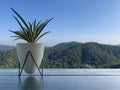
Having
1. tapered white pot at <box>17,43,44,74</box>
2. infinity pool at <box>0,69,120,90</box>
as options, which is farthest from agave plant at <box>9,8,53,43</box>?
infinity pool at <box>0,69,120,90</box>

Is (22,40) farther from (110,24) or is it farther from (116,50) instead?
(116,50)

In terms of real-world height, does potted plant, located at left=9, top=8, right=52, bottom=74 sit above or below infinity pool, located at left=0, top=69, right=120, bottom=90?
above

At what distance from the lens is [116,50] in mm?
23906

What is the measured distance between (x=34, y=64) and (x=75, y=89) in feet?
7.61

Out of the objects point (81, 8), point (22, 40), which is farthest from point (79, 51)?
point (22, 40)

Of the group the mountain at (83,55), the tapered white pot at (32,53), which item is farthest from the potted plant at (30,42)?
the mountain at (83,55)

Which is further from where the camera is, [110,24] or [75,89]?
[110,24]

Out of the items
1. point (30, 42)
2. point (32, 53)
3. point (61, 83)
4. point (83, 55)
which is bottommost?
point (83, 55)

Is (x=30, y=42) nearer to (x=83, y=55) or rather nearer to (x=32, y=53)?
(x=32, y=53)

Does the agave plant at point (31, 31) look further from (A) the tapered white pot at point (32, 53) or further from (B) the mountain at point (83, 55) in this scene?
(B) the mountain at point (83, 55)

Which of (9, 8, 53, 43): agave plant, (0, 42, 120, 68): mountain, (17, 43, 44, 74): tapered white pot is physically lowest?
(0, 42, 120, 68): mountain

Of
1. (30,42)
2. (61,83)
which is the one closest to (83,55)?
(30,42)

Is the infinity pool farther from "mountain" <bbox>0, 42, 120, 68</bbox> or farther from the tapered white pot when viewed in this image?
"mountain" <bbox>0, 42, 120, 68</bbox>

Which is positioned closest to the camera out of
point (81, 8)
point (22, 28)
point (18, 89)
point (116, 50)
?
point (18, 89)
